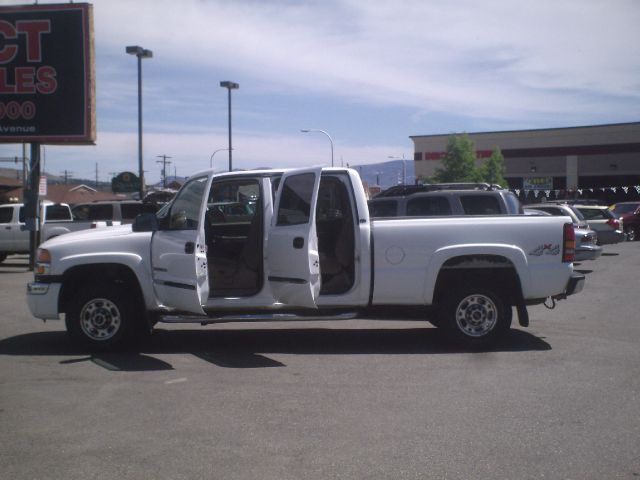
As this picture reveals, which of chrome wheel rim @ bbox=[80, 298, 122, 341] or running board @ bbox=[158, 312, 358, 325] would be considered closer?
running board @ bbox=[158, 312, 358, 325]

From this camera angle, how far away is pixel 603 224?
23.9 metres

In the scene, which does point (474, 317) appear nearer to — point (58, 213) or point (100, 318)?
point (100, 318)

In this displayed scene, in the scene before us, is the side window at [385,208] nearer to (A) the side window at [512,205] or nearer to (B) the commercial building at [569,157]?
(A) the side window at [512,205]

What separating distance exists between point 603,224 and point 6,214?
19.2 meters

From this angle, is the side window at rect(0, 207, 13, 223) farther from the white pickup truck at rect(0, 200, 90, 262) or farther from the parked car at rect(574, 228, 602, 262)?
the parked car at rect(574, 228, 602, 262)

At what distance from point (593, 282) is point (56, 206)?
16.4m

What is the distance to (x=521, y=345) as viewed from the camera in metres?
9.19

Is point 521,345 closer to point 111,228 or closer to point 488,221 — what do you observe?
point 488,221

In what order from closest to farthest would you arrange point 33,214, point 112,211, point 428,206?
1. point 428,206
2. point 33,214
3. point 112,211

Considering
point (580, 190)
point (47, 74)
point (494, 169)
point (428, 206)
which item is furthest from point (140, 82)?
point (580, 190)

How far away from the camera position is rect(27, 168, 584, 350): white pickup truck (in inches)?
337

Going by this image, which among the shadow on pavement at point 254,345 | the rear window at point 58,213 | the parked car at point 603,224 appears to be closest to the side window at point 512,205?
the shadow on pavement at point 254,345

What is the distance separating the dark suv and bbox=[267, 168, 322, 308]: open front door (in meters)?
5.00

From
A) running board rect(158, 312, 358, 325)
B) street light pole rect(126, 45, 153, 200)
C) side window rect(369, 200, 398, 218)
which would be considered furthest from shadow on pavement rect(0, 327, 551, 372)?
street light pole rect(126, 45, 153, 200)
